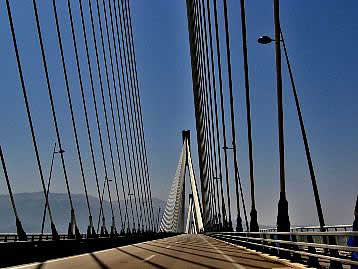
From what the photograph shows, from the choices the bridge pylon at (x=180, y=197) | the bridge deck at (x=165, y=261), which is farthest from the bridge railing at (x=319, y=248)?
the bridge pylon at (x=180, y=197)

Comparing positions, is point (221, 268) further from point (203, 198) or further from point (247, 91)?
point (203, 198)

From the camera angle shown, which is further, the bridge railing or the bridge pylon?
the bridge pylon

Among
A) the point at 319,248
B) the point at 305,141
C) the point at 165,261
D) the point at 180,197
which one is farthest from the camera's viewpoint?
the point at 180,197

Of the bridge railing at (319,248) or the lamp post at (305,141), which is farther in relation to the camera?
the lamp post at (305,141)

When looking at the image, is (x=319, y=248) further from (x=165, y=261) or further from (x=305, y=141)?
(x=305, y=141)

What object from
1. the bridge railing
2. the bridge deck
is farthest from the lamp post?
the bridge deck

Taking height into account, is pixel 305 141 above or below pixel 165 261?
above

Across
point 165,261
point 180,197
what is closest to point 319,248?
point 165,261

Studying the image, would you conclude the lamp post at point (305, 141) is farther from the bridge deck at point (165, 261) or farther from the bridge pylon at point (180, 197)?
the bridge pylon at point (180, 197)

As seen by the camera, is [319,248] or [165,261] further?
[165,261]

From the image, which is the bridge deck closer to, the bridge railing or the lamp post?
the bridge railing

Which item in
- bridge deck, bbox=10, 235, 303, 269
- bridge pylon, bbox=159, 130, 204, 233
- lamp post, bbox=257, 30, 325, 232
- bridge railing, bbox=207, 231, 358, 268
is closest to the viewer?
bridge railing, bbox=207, 231, 358, 268

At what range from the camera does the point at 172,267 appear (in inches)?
458

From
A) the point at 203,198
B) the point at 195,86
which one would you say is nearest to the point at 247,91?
the point at 195,86
